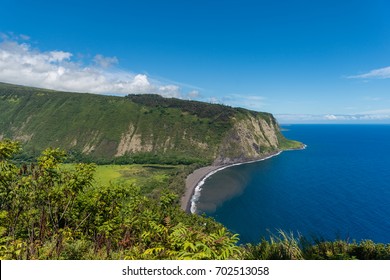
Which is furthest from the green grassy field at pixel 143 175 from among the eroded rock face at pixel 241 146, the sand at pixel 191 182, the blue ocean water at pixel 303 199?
the eroded rock face at pixel 241 146

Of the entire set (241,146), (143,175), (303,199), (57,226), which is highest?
(57,226)

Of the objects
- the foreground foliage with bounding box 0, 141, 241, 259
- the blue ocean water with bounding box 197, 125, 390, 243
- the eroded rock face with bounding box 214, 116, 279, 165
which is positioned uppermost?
the foreground foliage with bounding box 0, 141, 241, 259

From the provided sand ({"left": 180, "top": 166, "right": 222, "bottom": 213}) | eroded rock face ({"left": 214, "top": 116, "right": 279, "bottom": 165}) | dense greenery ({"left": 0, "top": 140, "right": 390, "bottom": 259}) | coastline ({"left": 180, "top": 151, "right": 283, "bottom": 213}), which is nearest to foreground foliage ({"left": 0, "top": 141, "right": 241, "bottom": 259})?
dense greenery ({"left": 0, "top": 140, "right": 390, "bottom": 259})

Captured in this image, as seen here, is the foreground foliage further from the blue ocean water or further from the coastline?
the coastline

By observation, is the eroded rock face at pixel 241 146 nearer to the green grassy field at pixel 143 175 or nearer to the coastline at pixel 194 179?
the coastline at pixel 194 179

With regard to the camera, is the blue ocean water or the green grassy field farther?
the green grassy field

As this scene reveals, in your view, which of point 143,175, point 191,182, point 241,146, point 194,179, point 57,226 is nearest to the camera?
point 57,226

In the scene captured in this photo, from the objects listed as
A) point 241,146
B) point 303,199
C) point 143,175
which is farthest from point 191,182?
point 241,146

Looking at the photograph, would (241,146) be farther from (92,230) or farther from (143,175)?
(92,230)
